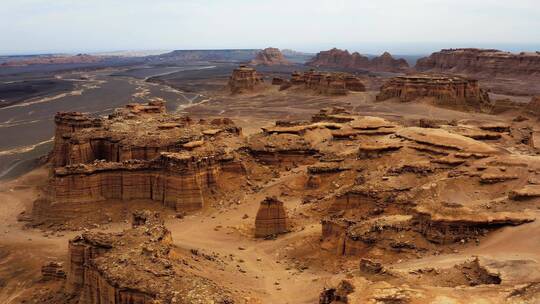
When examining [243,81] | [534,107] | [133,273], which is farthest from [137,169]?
[243,81]

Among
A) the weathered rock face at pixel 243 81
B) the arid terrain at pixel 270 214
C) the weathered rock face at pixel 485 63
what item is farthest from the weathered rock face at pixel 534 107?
the weathered rock face at pixel 243 81

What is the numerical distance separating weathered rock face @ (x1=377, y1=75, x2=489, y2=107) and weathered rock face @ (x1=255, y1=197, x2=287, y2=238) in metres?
68.0

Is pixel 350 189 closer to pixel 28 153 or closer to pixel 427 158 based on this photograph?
pixel 427 158

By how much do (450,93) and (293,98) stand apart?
109ft

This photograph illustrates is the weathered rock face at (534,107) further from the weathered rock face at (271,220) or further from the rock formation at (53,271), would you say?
the rock formation at (53,271)

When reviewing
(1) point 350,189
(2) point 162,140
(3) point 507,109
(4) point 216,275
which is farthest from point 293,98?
(4) point 216,275

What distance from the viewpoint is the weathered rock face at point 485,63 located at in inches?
5162

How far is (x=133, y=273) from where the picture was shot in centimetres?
1742

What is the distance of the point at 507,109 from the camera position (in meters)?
82.4

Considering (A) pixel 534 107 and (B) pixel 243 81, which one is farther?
(B) pixel 243 81

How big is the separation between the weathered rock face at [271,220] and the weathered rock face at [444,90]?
223 feet

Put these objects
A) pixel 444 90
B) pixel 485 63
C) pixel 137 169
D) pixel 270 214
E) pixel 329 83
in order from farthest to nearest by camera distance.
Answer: pixel 485 63, pixel 329 83, pixel 444 90, pixel 137 169, pixel 270 214

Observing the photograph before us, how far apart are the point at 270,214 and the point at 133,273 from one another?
1242 centimetres

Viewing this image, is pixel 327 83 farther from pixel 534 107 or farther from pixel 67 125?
pixel 67 125
